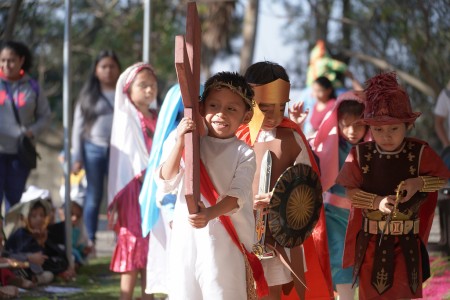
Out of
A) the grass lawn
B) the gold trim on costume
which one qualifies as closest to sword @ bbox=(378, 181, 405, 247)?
the gold trim on costume

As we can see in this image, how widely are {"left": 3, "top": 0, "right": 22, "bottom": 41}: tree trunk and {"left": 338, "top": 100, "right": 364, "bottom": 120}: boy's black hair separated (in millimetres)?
4102

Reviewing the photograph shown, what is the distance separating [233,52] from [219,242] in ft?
90.0

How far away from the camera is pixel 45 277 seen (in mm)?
9328

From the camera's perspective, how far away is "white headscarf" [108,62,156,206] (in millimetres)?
8117

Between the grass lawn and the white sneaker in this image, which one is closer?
the grass lawn

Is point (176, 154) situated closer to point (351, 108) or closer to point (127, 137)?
point (351, 108)

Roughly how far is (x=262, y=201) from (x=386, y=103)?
0.89 m

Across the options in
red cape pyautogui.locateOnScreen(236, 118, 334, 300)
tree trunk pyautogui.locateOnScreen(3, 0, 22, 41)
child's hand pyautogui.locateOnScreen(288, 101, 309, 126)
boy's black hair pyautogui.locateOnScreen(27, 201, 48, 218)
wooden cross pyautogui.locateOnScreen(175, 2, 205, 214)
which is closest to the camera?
wooden cross pyautogui.locateOnScreen(175, 2, 205, 214)

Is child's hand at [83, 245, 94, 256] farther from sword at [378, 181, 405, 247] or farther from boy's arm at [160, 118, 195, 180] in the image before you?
boy's arm at [160, 118, 195, 180]

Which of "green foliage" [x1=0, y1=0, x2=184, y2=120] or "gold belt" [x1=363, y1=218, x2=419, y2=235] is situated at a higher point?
"green foliage" [x1=0, y1=0, x2=184, y2=120]

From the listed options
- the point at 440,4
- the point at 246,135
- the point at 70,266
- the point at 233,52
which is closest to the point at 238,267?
the point at 246,135

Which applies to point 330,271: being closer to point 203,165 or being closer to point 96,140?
point 203,165

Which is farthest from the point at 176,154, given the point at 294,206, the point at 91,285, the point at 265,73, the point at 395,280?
the point at 91,285

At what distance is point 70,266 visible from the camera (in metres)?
9.78
